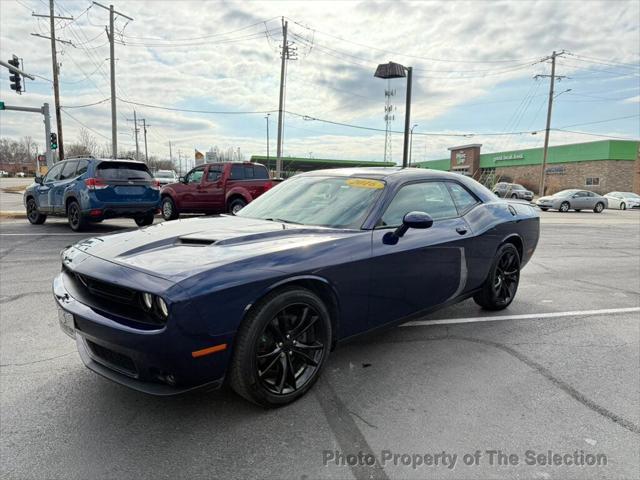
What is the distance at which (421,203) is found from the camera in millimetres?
3730

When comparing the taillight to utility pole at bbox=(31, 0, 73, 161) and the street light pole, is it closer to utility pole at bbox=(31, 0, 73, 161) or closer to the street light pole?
the street light pole

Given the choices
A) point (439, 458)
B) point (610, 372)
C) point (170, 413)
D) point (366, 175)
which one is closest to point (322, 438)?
point (439, 458)

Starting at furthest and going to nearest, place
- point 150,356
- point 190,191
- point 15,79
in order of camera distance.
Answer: point 15,79 < point 190,191 < point 150,356

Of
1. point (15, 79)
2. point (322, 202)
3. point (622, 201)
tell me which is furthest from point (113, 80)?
point (622, 201)

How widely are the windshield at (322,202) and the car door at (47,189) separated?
8975mm

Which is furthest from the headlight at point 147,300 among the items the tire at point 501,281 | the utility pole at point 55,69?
the utility pole at point 55,69

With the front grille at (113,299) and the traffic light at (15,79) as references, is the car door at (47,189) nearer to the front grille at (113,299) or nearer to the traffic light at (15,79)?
the front grille at (113,299)

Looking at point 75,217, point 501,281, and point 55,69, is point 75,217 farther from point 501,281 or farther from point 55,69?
point 55,69

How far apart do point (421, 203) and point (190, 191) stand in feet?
35.0

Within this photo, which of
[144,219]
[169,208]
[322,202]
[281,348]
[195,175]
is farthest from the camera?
[169,208]

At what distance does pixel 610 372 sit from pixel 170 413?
3.27 metres

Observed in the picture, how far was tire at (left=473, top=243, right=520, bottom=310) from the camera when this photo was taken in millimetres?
4484

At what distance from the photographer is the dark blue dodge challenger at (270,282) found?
7.29 feet

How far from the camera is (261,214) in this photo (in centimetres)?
373
